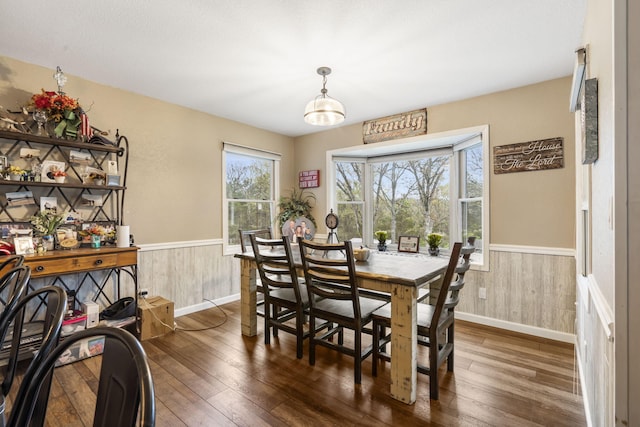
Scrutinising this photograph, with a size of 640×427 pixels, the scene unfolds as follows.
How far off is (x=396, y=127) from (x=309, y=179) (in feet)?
5.17

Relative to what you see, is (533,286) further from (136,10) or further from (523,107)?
(136,10)

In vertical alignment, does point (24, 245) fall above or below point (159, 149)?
below

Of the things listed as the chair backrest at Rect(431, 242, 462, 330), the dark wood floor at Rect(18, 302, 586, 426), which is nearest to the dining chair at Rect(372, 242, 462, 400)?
the chair backrest at Rect(431, 242, 462, 330)

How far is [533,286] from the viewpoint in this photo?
3004mm

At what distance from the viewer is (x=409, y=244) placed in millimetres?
4105

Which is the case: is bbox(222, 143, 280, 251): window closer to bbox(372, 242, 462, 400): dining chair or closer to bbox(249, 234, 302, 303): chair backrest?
bbox(249, 234, 302, 303): chair backrest

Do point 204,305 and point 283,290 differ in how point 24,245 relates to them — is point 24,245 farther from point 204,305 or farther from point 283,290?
point 283,290

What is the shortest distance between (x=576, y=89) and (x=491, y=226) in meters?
1.48

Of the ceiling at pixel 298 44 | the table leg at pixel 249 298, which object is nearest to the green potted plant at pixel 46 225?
the ceiling at pixel 298 44

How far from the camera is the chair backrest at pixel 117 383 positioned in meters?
0.63

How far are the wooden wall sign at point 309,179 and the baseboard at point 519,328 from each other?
104 inches

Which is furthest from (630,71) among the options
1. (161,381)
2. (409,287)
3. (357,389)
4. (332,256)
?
(161,381)

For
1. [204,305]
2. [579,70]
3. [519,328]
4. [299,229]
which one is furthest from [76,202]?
[519,328]

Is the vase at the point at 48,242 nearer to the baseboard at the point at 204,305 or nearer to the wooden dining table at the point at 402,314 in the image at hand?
the baseboard at the point at 204,305
